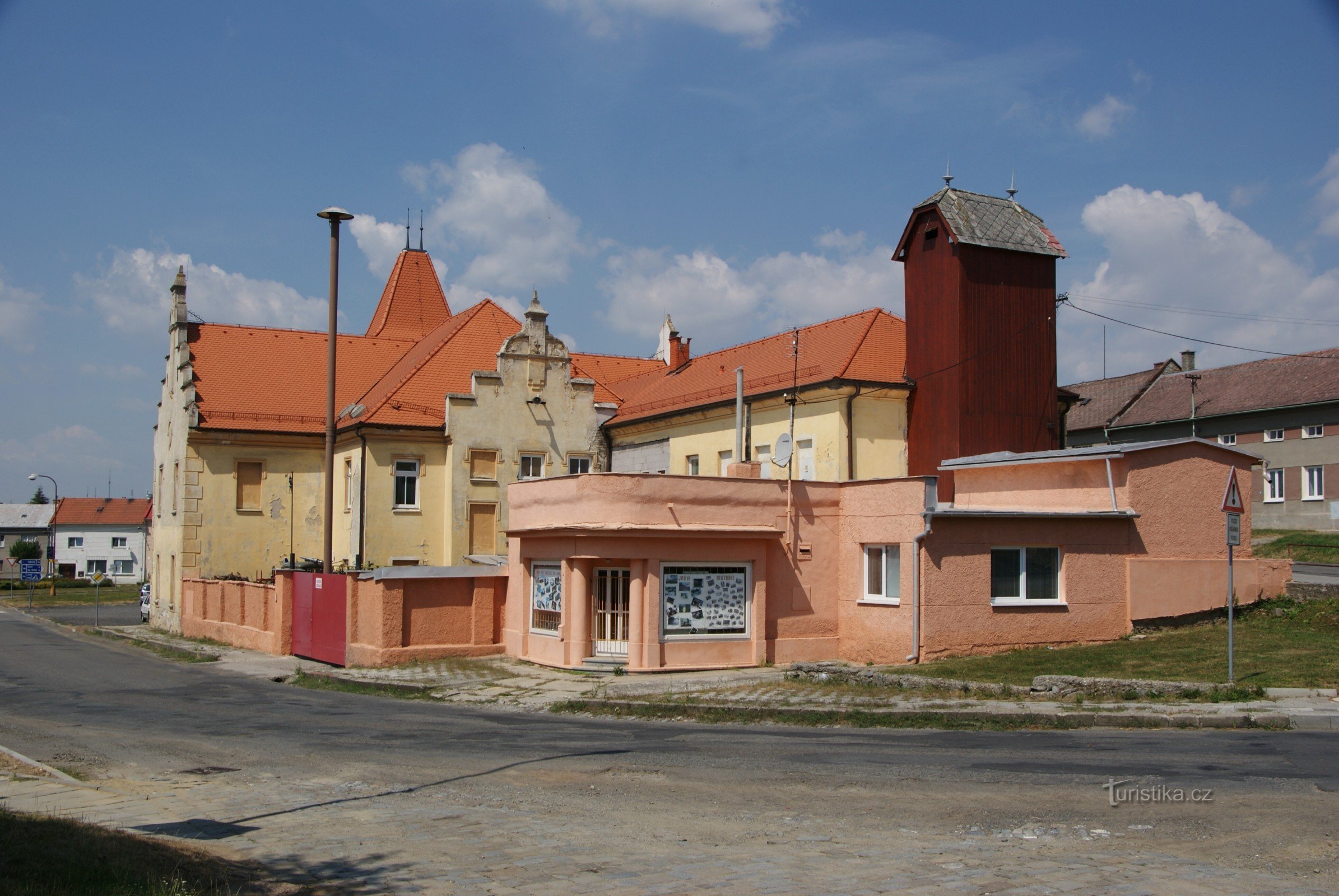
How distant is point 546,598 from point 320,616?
631cm

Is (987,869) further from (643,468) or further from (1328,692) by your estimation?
(643,468)

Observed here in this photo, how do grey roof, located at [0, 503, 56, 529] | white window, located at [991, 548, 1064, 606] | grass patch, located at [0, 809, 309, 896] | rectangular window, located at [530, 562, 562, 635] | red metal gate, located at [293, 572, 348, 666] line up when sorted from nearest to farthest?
grass patch, located at [0, 809, 309, 896]
white window, located at [991, 548, 1064, 606]
rectangular window, located at [530, 562, 562, 635]
red metal gate, located at [293, 572, 348, 666]
grey roof, located at [0, 503, 56, 529]

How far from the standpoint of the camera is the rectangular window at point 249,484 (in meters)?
36.6

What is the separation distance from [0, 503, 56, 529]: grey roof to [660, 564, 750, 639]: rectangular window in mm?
105095

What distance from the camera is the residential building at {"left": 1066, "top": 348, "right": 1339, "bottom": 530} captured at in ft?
137

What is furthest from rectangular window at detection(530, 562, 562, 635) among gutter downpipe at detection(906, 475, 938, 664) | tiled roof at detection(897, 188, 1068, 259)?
tiled roof at detection(897, 188, 1068, 259)

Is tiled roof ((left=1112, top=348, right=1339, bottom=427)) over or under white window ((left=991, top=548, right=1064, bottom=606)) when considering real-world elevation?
over

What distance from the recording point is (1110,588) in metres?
21.2

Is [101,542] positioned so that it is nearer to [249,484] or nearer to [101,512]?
[101,512]

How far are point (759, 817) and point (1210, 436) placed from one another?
44285 millimetres

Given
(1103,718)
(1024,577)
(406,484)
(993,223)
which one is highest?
(993,223)

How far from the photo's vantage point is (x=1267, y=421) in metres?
44.6

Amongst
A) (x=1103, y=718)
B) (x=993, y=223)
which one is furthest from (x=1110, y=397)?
(x=1103, y=718)

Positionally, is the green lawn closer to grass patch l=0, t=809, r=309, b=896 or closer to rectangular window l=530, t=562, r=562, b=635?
rectangular window l=530, t=562, r=562, b=635
